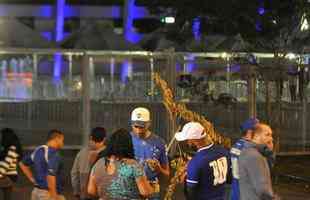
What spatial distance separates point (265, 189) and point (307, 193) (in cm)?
766

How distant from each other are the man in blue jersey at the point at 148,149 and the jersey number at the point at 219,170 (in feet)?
3.87

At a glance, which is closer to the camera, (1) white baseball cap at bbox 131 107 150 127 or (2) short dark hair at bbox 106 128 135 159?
(2) short dark hair at bbox 106 128 135 159

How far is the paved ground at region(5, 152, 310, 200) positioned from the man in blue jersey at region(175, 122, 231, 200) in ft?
19.2

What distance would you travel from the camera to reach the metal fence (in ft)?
51.8

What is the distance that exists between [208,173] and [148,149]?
1.40 m

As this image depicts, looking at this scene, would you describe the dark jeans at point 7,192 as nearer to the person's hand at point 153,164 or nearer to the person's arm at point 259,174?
the person's hand at point 153,164

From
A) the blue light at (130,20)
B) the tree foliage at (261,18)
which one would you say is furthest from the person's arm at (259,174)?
the blue light at (130,20)

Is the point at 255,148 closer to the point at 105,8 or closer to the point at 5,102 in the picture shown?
the point at 5,102

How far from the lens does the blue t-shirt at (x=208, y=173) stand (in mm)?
6254

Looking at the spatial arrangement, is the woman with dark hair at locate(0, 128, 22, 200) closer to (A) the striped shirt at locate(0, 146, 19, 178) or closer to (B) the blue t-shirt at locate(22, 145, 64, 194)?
(A) the striped shirt at locate(0, 146, 19, 178)

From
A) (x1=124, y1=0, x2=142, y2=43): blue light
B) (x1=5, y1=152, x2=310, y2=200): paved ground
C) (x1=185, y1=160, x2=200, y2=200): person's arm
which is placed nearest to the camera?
(x1=185, y1=160, x2=200, y2=200): person's arm

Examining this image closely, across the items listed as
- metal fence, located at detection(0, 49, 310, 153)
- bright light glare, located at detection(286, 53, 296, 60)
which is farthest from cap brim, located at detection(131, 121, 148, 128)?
bright light glare, located at detection(286, 53, 296, 60)

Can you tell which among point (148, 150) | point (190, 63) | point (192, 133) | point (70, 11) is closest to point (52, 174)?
point (148, 150)

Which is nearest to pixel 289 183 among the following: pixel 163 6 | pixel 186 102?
pixel 186 102
